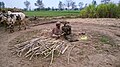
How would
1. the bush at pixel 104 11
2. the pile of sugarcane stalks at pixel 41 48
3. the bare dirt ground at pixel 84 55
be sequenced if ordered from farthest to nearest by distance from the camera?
the bush at pixel 104 11, the pile of sugarcane stalks at pixel 41 48, the bare dirt ground at pixel 84 55

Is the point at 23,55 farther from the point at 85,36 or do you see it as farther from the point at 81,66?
the point at 85,36

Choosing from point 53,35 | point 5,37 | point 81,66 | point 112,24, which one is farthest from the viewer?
point 112,24

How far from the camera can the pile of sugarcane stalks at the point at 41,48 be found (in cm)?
675

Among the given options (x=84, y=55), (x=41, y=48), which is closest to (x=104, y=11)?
(x=84, y=55)

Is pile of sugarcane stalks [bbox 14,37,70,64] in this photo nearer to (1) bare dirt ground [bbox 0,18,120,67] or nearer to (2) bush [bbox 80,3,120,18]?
(1) bare dirt ground [bbox 0,18,120,67]

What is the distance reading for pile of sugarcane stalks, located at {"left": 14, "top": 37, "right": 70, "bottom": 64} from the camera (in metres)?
6.75

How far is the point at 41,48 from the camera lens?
693cm

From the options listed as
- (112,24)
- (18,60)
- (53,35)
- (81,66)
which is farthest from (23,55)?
(112,24)

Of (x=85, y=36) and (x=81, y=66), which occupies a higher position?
(x=85, y=36)

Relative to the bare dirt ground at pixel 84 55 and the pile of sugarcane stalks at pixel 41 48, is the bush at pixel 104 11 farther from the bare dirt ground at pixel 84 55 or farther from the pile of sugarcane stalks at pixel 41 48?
the pile of sugarcane stalks at pixel 41 48

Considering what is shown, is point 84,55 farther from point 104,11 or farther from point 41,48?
point 104,11

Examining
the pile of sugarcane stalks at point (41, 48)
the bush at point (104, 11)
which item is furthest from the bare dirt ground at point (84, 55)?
the bush at point (104, 11)

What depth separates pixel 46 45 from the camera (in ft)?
23.1

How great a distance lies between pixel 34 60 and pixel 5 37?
2.99 metres
